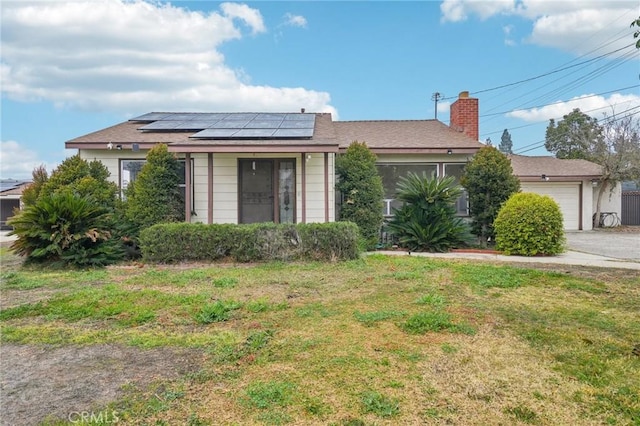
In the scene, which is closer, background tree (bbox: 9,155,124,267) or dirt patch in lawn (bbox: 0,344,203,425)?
dirt patch in lawn (bbox: 0,344,203,425)

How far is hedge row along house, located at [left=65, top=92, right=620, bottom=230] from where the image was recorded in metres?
9.45

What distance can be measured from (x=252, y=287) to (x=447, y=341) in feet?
10.2

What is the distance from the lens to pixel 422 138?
12148 millimetres

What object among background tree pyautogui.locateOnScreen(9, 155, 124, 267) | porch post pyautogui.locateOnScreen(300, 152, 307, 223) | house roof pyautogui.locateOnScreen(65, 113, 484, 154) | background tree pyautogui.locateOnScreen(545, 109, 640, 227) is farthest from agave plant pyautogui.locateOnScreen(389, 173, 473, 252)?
background tree pyautogui.locateOnScreen(545, 109, 640, 227)

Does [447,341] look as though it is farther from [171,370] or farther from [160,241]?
[160,241]

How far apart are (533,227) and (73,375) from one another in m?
8.93

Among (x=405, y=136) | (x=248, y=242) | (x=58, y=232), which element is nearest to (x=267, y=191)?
(x=248, y=242)

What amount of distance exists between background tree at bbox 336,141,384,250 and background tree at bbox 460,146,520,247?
99.1 inches

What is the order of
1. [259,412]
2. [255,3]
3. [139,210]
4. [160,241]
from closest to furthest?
[259,412]
[160,241]
[139,210]
[255,3]

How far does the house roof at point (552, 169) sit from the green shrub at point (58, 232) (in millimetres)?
15761

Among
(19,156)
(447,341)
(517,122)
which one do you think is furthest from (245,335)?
(517,122)

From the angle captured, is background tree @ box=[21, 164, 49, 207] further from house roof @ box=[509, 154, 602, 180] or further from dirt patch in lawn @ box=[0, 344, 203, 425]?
house roof @ box=[509, 154, 602, 180]

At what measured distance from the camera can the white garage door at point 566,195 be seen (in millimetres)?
17516
